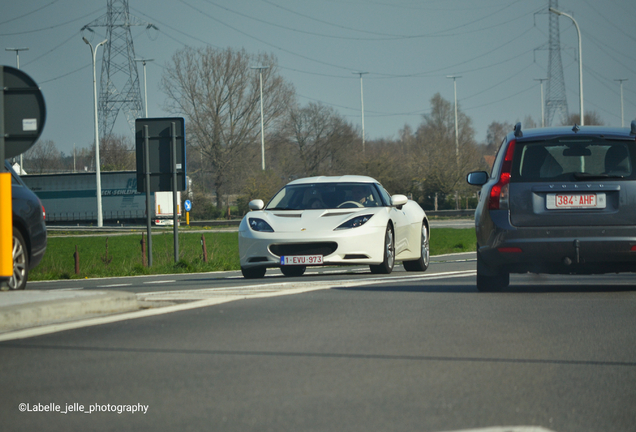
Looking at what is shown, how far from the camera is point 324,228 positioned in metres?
12.1

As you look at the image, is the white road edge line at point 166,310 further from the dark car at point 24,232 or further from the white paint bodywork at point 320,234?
the dark car at point 24,232

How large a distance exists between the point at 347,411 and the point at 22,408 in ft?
5.20

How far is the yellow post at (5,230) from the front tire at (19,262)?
126 cm

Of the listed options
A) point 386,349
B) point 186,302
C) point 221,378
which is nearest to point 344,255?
point 186,302

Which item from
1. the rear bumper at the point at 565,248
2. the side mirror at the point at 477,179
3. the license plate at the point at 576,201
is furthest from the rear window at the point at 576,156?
the side mirror at the point at 477,179

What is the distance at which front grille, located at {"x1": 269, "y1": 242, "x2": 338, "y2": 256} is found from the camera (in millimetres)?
12070

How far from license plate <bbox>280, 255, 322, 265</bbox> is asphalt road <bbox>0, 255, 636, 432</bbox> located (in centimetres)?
370

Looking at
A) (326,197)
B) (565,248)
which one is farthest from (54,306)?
(326,197)

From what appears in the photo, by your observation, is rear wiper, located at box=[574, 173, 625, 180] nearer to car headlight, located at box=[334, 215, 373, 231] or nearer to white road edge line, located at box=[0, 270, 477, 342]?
white road edge line, located at box=[0, 270, 477, 342]

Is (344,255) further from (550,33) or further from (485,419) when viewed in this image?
(550,33)

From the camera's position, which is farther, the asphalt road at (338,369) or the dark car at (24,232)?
the dark car at (24,232)

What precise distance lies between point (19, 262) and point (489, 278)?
204 inches

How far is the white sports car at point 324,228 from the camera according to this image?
12.1 m

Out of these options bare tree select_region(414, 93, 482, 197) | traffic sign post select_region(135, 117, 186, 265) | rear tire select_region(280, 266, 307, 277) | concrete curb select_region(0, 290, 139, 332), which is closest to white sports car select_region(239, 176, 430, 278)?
rear tire select_region(280, 266, 307, 277)
